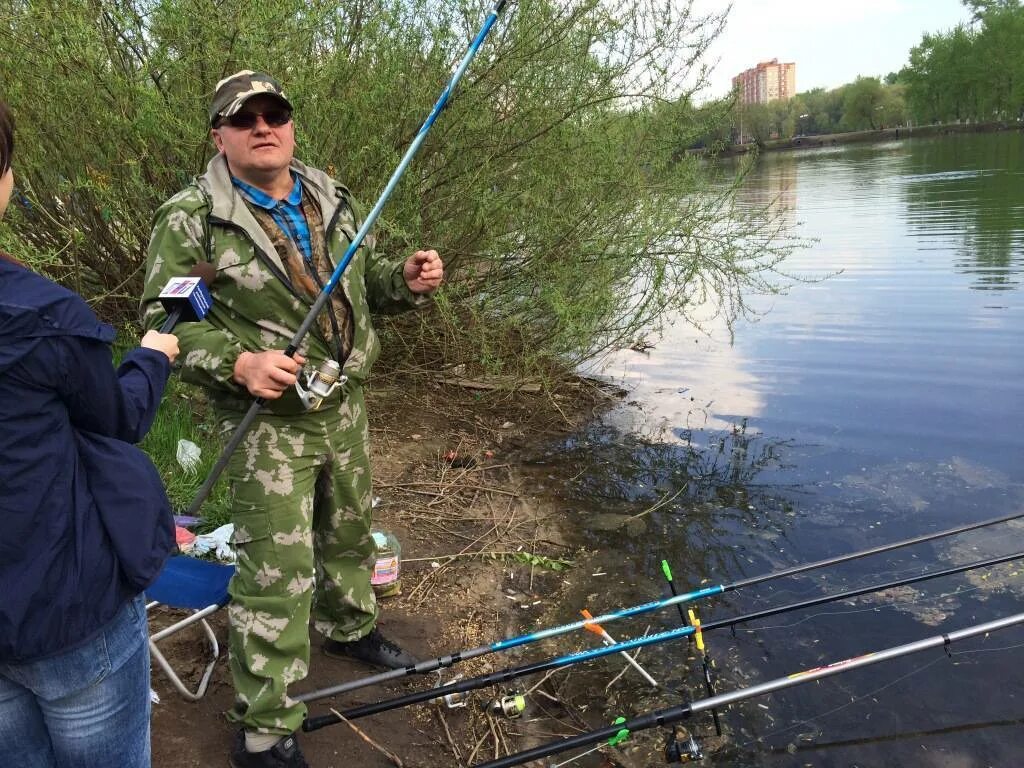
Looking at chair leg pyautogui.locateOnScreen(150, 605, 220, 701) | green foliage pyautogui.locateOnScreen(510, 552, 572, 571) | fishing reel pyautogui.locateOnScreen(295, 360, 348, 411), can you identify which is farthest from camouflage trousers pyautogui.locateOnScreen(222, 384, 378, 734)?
green foliage pyautogui.locateOnScreen(510, 552, 572, 571)

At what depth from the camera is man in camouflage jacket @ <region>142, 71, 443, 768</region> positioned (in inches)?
101

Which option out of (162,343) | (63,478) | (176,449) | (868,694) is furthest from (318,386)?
(868,694)

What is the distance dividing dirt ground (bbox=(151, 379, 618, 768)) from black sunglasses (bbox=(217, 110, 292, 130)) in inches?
81.7

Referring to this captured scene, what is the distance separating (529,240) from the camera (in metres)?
6.06

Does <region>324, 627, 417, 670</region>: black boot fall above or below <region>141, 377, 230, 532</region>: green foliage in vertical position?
below

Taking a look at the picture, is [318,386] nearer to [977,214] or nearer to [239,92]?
[239,92]

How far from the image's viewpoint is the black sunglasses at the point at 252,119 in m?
2.60

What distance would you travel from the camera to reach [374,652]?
3.33 metres

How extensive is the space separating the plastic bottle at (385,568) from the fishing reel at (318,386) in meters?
1.41

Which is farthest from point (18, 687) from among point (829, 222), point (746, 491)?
point (829, 222)

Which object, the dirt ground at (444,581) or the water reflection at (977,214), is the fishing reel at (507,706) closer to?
the dirt ground at (444,581)

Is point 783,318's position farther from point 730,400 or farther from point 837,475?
point 837,475

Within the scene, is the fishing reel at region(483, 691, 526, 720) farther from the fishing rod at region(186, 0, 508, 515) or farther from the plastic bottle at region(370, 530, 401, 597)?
the fishing rod at region(186, 0, 508, 515)

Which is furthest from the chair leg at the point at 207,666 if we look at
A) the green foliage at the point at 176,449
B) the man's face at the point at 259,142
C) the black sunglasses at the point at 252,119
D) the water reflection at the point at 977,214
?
the water reflection at the point at 977,214
